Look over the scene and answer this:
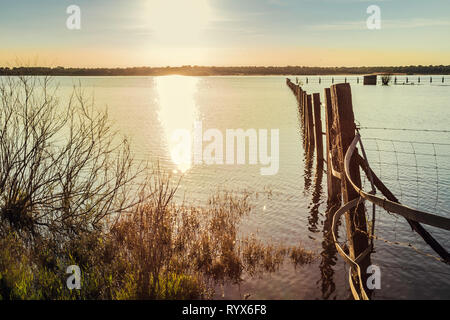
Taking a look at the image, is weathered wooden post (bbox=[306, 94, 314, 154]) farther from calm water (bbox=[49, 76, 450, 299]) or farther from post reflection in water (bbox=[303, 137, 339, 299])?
post reflection in water (bbox=[303, 137, 339, 299])

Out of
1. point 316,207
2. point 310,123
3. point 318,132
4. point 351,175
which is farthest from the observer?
point 310,123

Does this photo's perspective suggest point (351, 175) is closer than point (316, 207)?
Yes

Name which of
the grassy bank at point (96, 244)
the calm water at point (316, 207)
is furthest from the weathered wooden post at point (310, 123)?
the grassy bank at point (96, 244)

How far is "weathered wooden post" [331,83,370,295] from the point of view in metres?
7.77

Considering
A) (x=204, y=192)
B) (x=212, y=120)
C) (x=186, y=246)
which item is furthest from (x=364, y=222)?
(x=212, y=120)

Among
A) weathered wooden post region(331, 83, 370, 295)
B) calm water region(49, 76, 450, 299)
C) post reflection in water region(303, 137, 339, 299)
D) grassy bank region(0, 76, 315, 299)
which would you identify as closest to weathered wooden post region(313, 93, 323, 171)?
post reflection in water region(303, 137, 339, 299)

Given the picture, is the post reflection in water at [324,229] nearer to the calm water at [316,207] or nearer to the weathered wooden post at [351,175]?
the calm water at [316,207]

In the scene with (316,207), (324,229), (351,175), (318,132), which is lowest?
(324,229)

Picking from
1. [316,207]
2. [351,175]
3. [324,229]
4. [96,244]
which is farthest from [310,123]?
[96,244]

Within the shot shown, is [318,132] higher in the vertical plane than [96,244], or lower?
higher

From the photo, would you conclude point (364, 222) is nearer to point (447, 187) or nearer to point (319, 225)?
point (319, 225)

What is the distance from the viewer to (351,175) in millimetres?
8039

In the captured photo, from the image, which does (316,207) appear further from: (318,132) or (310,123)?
(310,123)

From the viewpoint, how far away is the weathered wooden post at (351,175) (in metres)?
7.77
